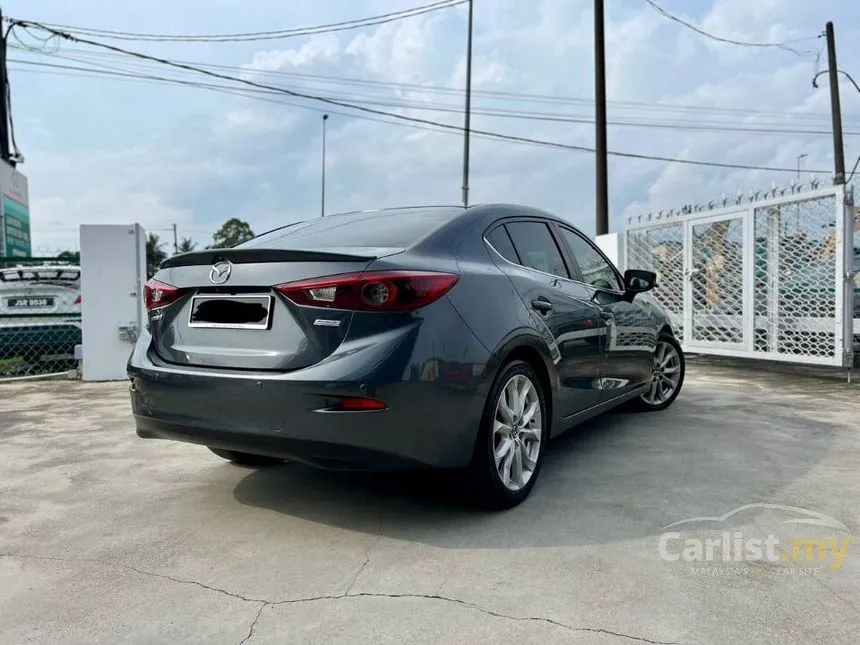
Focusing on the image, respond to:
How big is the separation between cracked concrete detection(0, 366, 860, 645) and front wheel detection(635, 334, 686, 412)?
825mm

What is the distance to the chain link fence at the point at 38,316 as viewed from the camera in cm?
802

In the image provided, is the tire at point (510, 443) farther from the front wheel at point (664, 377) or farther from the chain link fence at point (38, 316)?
the chain link fence at point (38, 316)

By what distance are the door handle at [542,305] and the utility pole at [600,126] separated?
33.9 ft

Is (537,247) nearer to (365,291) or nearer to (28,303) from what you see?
(365,291)

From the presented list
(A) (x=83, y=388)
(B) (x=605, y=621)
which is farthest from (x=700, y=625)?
(A) (x=83, y=388)

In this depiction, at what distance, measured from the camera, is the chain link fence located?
8016 mm

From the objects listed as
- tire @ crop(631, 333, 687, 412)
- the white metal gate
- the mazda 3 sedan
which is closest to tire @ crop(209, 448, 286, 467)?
the mazda 3 sedan

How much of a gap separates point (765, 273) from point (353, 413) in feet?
23.1

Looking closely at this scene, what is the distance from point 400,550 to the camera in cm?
269

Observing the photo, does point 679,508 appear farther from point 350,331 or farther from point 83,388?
point 83,388

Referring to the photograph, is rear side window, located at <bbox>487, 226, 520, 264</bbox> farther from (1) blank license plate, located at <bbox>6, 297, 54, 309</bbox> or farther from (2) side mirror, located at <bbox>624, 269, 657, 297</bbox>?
(1) blank license plate, located at <bbox>6, 297, 54, 309</bbox>

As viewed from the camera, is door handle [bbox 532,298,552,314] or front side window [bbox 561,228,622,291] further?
front side window [bbox 561,228,622,291]

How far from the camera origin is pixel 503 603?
2244mm

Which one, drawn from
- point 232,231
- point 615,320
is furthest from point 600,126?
point 232,231
